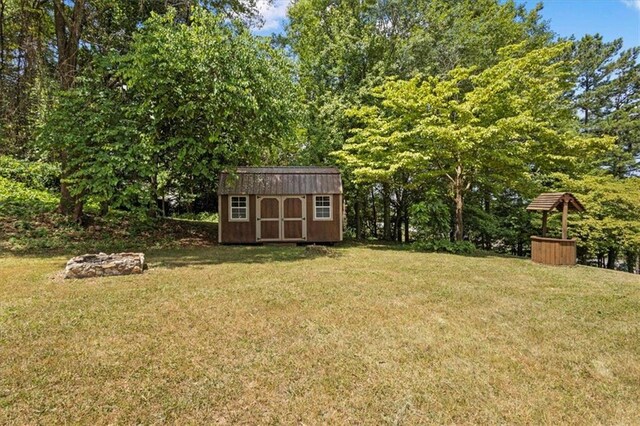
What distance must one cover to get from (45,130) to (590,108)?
25738mm

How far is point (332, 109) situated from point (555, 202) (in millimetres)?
8970

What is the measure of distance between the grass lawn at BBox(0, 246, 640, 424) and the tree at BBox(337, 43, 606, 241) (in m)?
5.30

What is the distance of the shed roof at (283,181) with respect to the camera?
12.4 meters

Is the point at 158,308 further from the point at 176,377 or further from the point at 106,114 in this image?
the point at 106,114

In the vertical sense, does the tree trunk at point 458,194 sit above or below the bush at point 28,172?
below

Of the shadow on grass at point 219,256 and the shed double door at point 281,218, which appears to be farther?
the shed double door at point 281,218

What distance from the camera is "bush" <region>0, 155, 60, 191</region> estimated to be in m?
14.8

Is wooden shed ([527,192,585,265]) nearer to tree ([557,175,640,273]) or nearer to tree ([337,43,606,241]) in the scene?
tree ([337,43,606,241])

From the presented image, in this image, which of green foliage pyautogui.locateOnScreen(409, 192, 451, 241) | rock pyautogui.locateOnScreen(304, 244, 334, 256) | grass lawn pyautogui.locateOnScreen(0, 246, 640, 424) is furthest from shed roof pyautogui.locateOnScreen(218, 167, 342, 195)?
grass lawn pyautogui.locateOnScreen(0, 246, 640, 424)

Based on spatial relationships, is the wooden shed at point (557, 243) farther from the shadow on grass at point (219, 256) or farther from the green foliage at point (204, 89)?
the green foliage at point (204, 89)

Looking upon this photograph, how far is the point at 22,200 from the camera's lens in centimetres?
1291

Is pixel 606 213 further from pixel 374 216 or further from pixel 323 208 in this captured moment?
pixel 323 208

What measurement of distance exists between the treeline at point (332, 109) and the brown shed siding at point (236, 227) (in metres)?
1.25

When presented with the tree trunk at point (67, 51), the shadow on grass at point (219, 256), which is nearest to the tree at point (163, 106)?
the tree trunk at point (67, 51)
